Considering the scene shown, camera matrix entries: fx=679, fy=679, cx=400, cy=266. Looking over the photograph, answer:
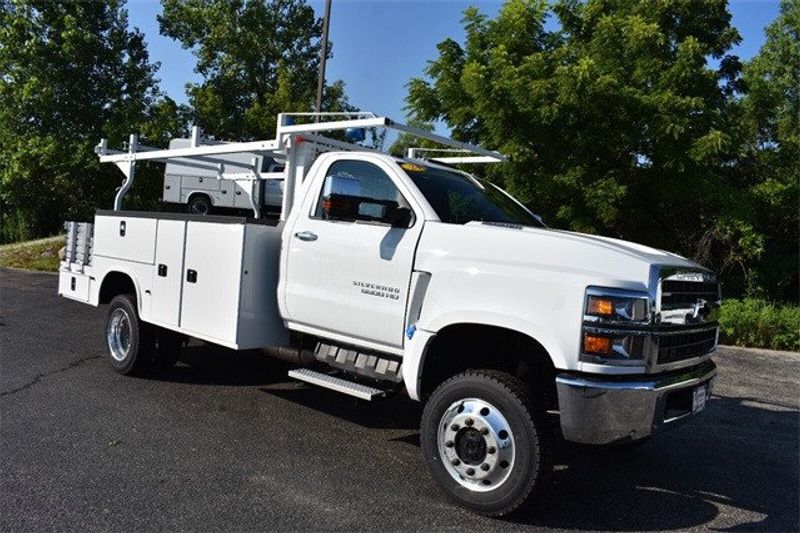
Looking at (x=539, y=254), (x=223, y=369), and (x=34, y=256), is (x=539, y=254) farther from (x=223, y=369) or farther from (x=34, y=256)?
(x=34, y=256)

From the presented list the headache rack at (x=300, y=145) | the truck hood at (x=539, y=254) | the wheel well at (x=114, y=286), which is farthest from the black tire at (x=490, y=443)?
the wheel well at (x=114, y=286)

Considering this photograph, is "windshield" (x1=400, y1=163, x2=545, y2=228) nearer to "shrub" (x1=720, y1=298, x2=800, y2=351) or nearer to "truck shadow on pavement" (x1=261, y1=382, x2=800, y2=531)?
"truck shadow on pavement" (x1=261, y1=382, x2=800, y2=531)

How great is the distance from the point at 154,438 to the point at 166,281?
168cm

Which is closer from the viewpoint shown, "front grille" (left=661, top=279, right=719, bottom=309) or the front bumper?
the front bumper

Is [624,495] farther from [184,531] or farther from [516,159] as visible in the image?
[516,159]

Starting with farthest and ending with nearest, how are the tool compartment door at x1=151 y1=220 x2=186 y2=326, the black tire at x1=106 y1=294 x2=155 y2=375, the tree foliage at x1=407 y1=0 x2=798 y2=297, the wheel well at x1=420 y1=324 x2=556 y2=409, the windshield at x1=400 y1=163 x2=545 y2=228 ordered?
1. the tree foliage at x1=407 y1=0 x2=798 y2=297
2. the black tire at x1=106 y1=294 x2=155 y2=375
3. the tool compartment door at x1=151 y1=220 x2=186 y2=326
4. the windshield at x1=400 y1=163 x2=545 y2=228
5. the wheel well at x1=420 y1=324 x2=556 y2=409

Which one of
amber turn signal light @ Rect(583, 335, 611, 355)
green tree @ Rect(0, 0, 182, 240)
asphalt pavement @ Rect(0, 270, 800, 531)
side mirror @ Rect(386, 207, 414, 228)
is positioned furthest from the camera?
green tree @ Rect(0, 0, 182, 240)

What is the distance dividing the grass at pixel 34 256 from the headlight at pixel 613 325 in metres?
15.9

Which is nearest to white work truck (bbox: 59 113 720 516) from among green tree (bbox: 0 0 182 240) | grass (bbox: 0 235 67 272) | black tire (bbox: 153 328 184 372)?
black tire (bbox: 153 328 184 372)

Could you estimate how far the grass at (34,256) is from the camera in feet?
55.5

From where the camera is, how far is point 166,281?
6168mm

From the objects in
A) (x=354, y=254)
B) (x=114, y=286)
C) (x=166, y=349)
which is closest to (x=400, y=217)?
(x=354, y=254)

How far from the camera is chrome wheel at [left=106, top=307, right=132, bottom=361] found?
6.81 metres

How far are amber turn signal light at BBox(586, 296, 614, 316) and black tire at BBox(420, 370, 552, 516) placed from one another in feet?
2.05
